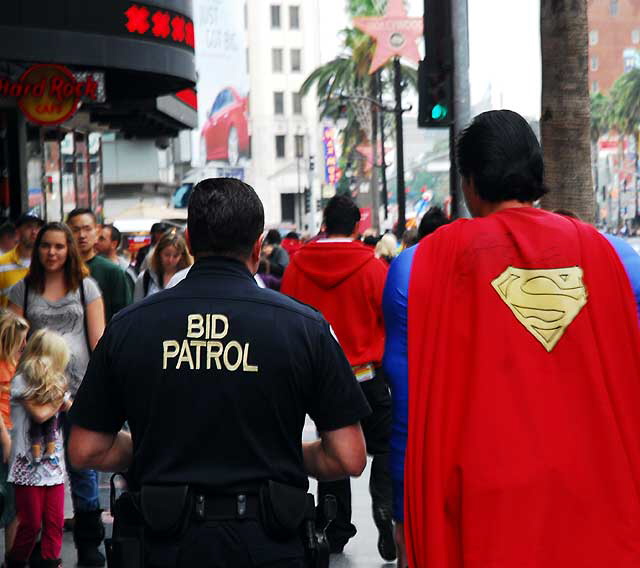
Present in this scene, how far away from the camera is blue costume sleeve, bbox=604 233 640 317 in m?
3.41

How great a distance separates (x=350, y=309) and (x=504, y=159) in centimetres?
432

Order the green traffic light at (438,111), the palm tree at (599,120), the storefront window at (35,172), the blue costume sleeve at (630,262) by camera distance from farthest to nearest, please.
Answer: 1. the palm tree at (599,120)
2. the storefront window at (35,172)
3. the green traffic light at (438,111)
4. the blue costume sleeve at (630,262)

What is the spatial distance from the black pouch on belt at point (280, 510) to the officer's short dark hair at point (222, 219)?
64 centimetres

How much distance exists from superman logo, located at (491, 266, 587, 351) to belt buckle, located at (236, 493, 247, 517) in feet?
2.73

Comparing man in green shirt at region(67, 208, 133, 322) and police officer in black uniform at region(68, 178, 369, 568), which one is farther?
man in green shirt at region(67, 208, 133, 322)

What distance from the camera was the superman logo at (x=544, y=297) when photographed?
128 inches

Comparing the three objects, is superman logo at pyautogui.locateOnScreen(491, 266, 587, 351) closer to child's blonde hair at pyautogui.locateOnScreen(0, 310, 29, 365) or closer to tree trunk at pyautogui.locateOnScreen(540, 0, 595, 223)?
child's blonde hair at pyautogui.locateOnScreen(0, 310, 29, 365)

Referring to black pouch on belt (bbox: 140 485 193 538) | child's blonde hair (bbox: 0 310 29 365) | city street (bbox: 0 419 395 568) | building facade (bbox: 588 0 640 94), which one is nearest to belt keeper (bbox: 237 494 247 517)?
black pouch on belt (bbox: 140 485 193 538)

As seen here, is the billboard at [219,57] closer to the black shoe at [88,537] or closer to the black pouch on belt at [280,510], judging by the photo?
the black shoe at [88,537]

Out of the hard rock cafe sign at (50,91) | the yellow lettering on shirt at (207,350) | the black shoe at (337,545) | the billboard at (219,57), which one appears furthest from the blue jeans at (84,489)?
the billboard at (219,57)

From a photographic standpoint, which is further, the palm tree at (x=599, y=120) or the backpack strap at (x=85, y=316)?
the palm tree at (x=599, y=120)

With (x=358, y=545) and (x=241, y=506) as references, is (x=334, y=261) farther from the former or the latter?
(x=241, y=506)

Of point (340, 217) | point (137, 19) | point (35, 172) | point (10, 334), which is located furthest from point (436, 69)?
point (35, 172)

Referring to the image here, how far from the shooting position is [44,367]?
272 inches
